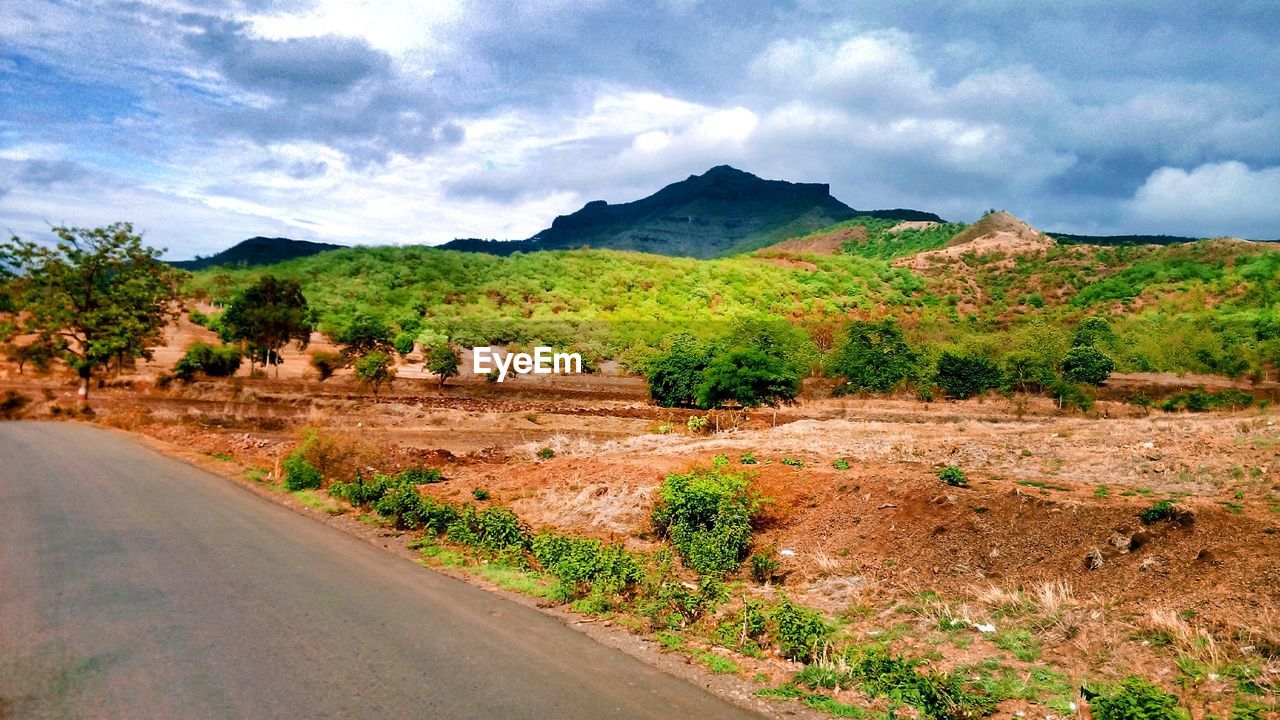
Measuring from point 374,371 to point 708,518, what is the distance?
173 ft

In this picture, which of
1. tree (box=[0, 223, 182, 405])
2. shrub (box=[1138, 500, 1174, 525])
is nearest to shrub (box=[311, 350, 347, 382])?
tree (box=[0, 223, 182, 405])

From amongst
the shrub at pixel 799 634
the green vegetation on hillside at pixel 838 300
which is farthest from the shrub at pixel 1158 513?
the green vegetation on hillside at pixel 838 300

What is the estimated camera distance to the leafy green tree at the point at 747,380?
46000 millimetres

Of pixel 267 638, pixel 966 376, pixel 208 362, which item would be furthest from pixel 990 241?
pixel 267 638

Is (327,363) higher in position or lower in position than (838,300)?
Result: lower

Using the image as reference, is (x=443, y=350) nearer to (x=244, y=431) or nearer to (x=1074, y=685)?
(x=244, y=431)

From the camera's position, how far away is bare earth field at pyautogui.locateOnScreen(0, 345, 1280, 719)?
8055 mm

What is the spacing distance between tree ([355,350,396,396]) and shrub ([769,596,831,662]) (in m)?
55.4

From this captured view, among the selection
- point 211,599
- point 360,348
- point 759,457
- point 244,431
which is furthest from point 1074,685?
point 360,348

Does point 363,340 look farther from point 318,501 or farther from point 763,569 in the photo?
point 763,569

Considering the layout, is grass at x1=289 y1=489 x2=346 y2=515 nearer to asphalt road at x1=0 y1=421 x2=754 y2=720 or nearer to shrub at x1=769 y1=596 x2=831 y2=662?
asphalt road at x1=0 y1=421 x2=754 y2=720

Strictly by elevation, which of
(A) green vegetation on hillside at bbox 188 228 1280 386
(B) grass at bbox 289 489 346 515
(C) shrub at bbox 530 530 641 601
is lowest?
(B) grass at bbox 289 489 346 515

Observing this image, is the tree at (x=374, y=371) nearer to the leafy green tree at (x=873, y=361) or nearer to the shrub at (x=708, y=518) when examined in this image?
the leafy green tree at (x=873, y=361)

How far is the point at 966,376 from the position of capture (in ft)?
187
